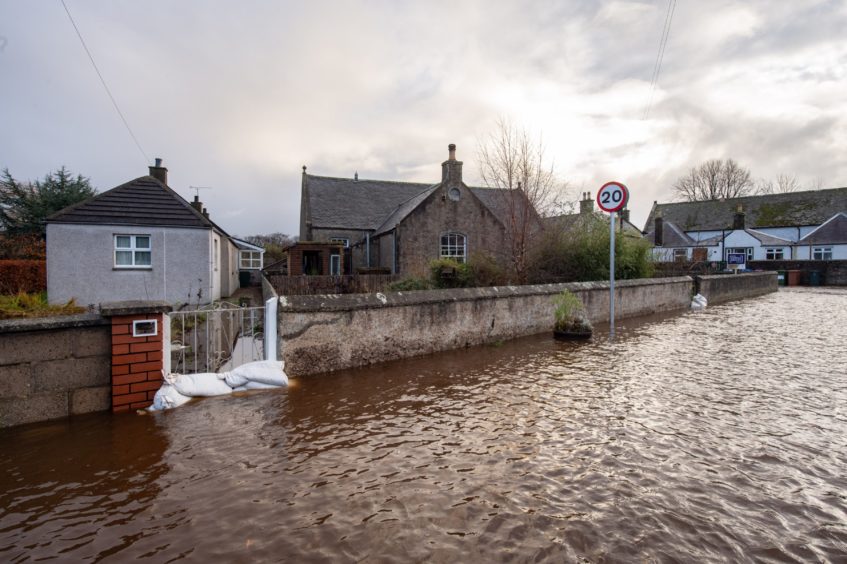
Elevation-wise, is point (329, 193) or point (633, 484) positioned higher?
point (329, 193)

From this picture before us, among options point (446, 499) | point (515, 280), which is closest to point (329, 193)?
point (515, 280)

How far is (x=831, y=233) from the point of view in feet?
120

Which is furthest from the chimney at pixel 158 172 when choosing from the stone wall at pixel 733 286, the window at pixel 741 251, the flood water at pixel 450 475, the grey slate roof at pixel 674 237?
the window at pixel 741 251

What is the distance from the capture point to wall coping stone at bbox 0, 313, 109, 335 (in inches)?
152

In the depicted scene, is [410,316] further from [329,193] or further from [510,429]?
[329,193]

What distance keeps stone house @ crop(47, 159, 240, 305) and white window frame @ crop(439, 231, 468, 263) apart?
1157 centimetres

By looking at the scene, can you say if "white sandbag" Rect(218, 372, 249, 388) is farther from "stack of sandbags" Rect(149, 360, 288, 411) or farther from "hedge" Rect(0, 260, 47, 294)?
"hedge" Rect(0, 260, 47, 294)

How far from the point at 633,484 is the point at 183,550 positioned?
9.84 ft

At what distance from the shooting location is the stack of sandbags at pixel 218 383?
181 inches

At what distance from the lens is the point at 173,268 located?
15.8 m

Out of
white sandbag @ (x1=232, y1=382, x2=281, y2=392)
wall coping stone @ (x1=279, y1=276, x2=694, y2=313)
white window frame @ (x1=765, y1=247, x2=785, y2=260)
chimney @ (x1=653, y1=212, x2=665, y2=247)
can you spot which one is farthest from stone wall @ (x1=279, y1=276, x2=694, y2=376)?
chimney @ (x1=653, y1=212, x2=665, y2=247)

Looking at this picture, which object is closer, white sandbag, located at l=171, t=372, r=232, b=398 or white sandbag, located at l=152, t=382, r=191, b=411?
white sandbag, located at l=152, t=382, r=191, b=411

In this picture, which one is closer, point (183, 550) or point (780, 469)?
point (183, 550)

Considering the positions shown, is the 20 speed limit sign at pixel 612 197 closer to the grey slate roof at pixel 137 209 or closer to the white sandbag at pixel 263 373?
Result: the white sandbag at pixel 263 373
